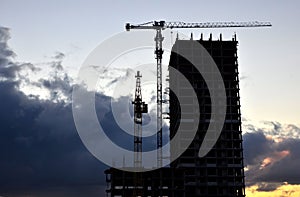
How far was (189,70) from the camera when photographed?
176625 mm

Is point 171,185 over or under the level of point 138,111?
under

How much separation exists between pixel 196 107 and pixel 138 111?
28684 mm

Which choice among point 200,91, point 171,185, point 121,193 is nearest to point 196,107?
point 200,91

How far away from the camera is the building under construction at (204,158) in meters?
161

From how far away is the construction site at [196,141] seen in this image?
160625 millimetres

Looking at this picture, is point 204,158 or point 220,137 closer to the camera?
point 204,158

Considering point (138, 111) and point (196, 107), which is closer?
point (138, 111)

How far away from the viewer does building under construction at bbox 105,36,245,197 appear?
161 meters

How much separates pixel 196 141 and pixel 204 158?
7142mm

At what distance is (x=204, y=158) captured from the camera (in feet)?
546

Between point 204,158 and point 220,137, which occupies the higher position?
point 220,137

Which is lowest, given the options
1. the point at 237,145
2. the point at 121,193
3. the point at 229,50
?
the point at 121,193

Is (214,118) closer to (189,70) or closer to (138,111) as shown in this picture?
(189,70)

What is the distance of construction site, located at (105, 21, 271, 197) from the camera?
16062cm
